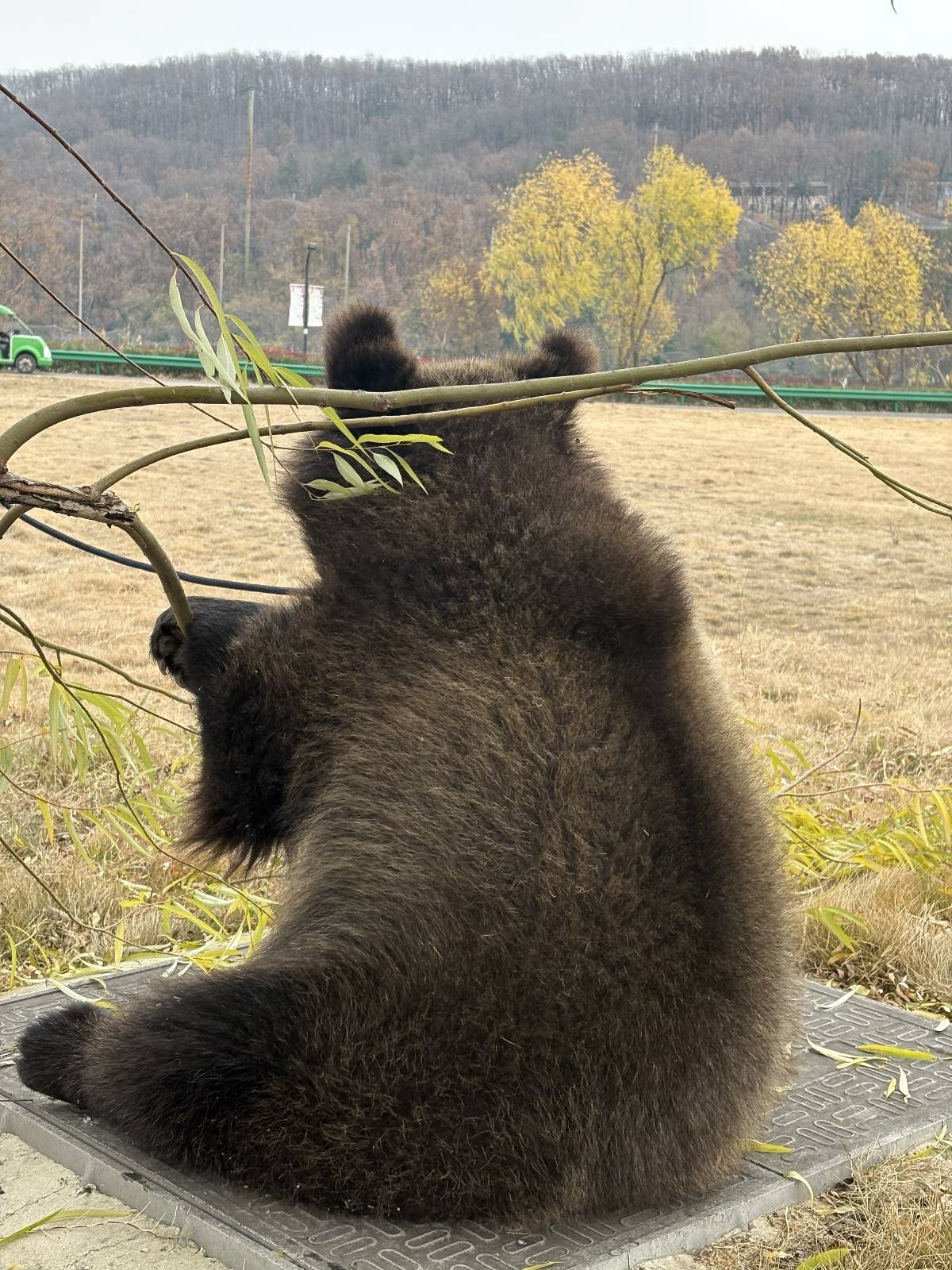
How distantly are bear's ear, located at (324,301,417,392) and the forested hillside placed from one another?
149 ft

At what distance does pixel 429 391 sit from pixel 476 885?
2.75 ft

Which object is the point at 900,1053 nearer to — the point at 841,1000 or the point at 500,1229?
the point at 841,1000

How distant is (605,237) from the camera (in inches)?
1702

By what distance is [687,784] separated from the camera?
6.89 ft

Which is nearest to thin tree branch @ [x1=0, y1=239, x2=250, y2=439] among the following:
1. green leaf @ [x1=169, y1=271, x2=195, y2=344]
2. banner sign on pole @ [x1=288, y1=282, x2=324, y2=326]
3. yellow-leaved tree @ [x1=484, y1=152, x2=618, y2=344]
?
green leaf @ [x1=169, y1=271, x2=195, y2=344]

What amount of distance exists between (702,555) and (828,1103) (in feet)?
30.2

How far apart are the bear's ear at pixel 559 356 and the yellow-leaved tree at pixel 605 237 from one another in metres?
40.4

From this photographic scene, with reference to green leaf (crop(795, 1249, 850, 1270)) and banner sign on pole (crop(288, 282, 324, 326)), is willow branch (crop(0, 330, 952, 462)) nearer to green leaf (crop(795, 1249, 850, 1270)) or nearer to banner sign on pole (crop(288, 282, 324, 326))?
green leaf (crop(795, 1249, 850, 1270))

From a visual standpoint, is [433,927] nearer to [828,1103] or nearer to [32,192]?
[828,1103]

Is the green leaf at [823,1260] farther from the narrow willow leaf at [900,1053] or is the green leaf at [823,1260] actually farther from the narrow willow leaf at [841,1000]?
the narrow willow leaf at [841,1000]

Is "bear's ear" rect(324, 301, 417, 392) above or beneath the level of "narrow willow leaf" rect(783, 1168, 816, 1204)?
above

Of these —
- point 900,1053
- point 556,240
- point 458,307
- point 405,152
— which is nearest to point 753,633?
point 900,1053

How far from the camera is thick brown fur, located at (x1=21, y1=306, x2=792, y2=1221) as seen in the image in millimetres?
1936

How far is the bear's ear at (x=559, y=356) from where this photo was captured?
2715mm
